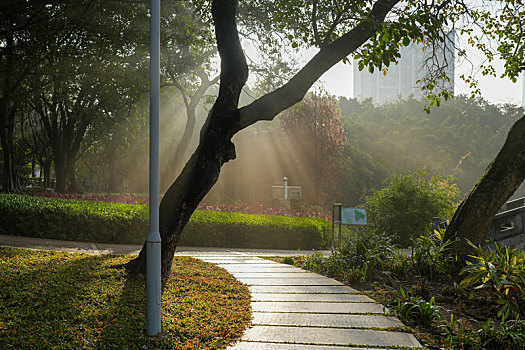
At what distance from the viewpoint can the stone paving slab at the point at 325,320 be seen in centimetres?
392

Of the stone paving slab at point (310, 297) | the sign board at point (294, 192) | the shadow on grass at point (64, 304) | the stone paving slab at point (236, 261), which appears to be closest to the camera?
the shadow on grass at point (64, 304)

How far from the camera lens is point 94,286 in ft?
14.5

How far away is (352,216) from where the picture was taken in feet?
29.1

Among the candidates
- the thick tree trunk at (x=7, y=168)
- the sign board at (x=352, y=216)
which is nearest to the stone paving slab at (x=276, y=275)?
the sign board at (x=352, y=216)

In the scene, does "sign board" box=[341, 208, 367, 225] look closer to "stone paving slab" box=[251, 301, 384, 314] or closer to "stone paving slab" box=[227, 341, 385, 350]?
"stone paving slab" box=[251, 301, 384, 314]

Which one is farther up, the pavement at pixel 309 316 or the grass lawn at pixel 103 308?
the grass lawn at pixel 103 308

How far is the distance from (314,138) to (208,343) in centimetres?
1611

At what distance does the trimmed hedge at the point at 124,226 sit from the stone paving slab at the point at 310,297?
16.5 feet

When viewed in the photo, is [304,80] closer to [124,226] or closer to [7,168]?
[124,226]

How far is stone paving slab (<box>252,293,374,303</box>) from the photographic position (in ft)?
15.8

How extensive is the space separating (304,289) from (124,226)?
5.17 metres

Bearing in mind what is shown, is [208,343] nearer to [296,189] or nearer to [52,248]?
[52,248]

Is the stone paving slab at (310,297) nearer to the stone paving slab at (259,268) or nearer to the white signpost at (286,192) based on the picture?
the stone paving slab at (259,268)

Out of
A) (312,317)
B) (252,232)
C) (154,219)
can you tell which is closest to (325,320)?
(312,317)
